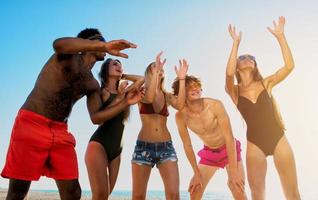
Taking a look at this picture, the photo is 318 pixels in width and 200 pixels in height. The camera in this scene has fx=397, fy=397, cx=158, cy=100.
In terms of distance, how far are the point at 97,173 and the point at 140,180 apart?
862mm

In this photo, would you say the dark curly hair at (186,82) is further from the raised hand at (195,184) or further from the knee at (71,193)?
the knee at (71,193)

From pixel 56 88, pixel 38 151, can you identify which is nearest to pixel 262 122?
pixel 56 88

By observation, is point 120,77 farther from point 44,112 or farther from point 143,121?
point 44,112

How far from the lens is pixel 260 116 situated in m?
7.04

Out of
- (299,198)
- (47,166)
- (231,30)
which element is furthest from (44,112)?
(299,198)

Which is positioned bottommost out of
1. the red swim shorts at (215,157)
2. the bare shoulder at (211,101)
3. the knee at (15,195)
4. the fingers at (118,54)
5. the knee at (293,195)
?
the knee at (293,195)

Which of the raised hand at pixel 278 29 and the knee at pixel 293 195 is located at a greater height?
the raised hand at pixel 278 29

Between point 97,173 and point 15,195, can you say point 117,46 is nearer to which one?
point 15,195

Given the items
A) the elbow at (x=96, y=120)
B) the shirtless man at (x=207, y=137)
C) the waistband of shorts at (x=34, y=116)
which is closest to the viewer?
the waistband of shorts at (x=34, y=116)

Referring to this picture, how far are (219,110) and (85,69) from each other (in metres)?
2.95

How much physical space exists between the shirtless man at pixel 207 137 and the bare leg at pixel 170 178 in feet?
2.28

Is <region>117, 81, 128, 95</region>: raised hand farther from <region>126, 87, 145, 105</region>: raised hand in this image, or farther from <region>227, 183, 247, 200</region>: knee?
<region>227, 183, 247, 200</region>: knee

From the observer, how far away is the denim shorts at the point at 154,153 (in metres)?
6.85

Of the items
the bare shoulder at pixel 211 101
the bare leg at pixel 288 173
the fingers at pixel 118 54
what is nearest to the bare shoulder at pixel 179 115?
the bare shoulder at pixel 211 101
